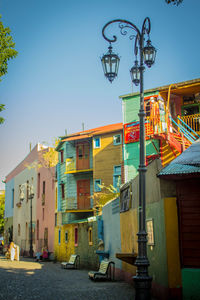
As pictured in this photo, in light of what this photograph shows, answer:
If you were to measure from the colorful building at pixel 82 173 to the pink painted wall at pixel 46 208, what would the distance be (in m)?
1.59

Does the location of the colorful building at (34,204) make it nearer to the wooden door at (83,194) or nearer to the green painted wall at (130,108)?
the wooden door at (83,194)

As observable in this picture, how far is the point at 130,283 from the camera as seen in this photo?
14.0 m

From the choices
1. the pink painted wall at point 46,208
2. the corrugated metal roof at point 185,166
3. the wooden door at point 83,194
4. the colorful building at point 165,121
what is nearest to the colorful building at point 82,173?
the wooden door at point 83,194

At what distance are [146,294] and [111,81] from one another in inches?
189

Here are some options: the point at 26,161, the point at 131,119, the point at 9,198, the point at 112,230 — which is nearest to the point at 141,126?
the point at 112,230

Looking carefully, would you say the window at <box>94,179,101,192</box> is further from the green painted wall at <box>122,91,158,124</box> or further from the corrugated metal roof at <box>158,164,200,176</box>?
the corrugated metal roof at <box>158,164,200,176</box>

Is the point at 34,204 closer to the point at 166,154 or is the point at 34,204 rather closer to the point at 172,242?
the point at 166,154

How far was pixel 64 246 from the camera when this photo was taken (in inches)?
1202

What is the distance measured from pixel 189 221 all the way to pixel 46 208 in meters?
29.5

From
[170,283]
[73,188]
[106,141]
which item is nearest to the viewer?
[170,283]

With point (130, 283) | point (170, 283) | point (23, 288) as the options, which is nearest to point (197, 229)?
point (170, 283)

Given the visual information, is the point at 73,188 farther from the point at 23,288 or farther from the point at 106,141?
the point at 23,288

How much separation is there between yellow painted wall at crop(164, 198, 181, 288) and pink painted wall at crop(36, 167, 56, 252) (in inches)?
1035

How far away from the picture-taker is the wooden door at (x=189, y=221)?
386 inches
